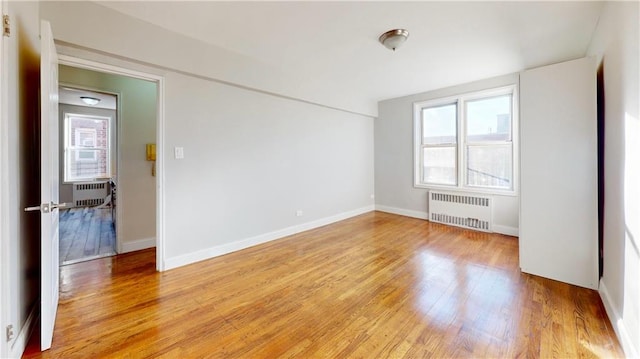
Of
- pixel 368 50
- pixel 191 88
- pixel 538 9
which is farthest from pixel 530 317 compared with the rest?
pixel 191 88

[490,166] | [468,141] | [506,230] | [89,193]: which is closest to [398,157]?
[468,141]

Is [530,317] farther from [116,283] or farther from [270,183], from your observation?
[116,283]

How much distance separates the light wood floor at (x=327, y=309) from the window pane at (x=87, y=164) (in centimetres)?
514

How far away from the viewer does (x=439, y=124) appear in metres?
5.09

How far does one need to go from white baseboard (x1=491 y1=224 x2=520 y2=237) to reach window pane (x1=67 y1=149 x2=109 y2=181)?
922 cm

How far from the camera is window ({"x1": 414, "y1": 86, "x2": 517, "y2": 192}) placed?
4.25 meters

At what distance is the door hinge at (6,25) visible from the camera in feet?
4.38

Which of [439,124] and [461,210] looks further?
[439,124]

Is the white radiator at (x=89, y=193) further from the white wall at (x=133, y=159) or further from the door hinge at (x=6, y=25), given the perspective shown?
the door hinge at (x=6, y=25)

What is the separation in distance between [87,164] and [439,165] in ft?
28.4

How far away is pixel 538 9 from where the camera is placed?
7.52 ft

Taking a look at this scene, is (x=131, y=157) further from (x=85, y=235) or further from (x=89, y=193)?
(x=89, y=193)

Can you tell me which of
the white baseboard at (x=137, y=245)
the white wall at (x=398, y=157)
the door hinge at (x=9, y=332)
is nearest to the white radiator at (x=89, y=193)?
the white baseboard at (x=137, y=245)

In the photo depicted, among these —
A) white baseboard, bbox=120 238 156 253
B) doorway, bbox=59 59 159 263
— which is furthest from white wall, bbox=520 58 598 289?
white baseboard, bbox=120 238 156 253
